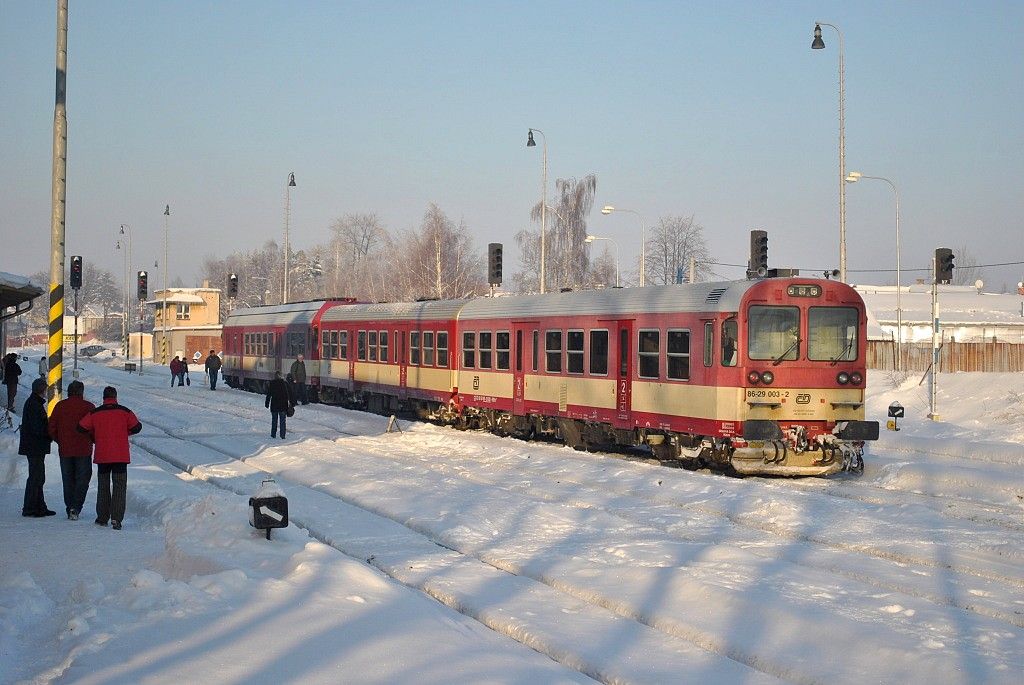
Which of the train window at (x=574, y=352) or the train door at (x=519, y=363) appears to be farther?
the train door at (x=519, y=363)

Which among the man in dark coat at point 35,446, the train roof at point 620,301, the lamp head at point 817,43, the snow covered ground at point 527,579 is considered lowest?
the snow covered ground at point 527,579

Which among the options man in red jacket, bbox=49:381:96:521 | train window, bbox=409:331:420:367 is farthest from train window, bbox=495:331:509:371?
man in red jacket, bbox=49:381:96:521

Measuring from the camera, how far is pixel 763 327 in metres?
18.5

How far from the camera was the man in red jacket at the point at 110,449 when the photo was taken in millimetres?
13414

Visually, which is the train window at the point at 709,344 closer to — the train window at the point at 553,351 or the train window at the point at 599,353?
the train window at the point at 599,353

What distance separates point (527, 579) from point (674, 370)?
9698 millimetres

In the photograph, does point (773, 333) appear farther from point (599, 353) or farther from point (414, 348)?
point (414, 348)

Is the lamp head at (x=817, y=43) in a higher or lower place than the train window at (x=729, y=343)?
higher

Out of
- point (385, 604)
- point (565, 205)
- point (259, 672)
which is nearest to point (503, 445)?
point (385, 604)

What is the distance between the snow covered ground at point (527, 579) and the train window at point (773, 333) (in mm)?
2015

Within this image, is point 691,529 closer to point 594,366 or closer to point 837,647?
point 837,647

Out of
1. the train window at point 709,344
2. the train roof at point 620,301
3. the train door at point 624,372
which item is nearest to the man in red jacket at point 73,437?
the train window at point 709,344

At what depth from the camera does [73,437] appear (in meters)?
13.8

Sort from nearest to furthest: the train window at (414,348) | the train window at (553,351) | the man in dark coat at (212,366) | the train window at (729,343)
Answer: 1. the train window at (729,343)
2. the train window at (553,351)
3. the train window at (414,348)
4. the man in dark coat at (212,366)
